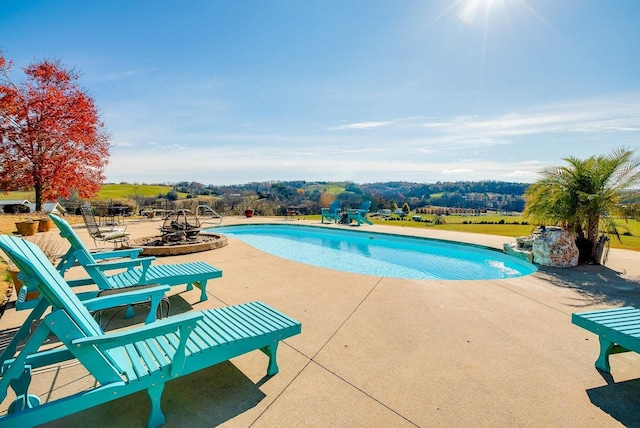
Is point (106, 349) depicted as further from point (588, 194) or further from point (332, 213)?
point (332, 213)

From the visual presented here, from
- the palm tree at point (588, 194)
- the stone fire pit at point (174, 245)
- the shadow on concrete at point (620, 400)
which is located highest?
the palm tree at point (588, 194)

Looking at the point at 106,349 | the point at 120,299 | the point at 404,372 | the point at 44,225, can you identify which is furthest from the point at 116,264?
the point at 44,225

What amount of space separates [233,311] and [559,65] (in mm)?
10583

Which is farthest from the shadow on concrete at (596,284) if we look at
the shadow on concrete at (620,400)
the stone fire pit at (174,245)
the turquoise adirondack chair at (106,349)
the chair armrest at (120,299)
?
the stone fire pit at (174,245)

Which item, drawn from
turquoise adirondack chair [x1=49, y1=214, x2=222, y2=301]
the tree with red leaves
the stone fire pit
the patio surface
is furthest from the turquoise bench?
the tree with red leaves

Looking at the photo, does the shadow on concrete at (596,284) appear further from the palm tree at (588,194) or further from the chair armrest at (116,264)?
the chair armrest at (116,264)

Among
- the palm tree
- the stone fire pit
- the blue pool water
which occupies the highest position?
the palm tree

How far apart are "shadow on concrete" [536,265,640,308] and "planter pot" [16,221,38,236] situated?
1349 centimetres

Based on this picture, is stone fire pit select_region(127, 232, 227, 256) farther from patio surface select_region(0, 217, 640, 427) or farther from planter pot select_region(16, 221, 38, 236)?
planter pot select_region(16, 221, 38, 236)

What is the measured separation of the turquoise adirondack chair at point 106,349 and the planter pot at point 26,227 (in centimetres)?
964

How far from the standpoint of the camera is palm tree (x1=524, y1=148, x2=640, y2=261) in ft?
21.0

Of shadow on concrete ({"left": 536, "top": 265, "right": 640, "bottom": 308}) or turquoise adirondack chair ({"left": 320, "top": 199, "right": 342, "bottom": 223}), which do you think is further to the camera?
turquoise adirondack chair ({"left": 320, "top": 199, "right": 342, "bottom": 223})

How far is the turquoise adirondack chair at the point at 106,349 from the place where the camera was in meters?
1.53

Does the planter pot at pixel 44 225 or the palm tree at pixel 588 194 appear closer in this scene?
the palm tree at pixel 588 194
